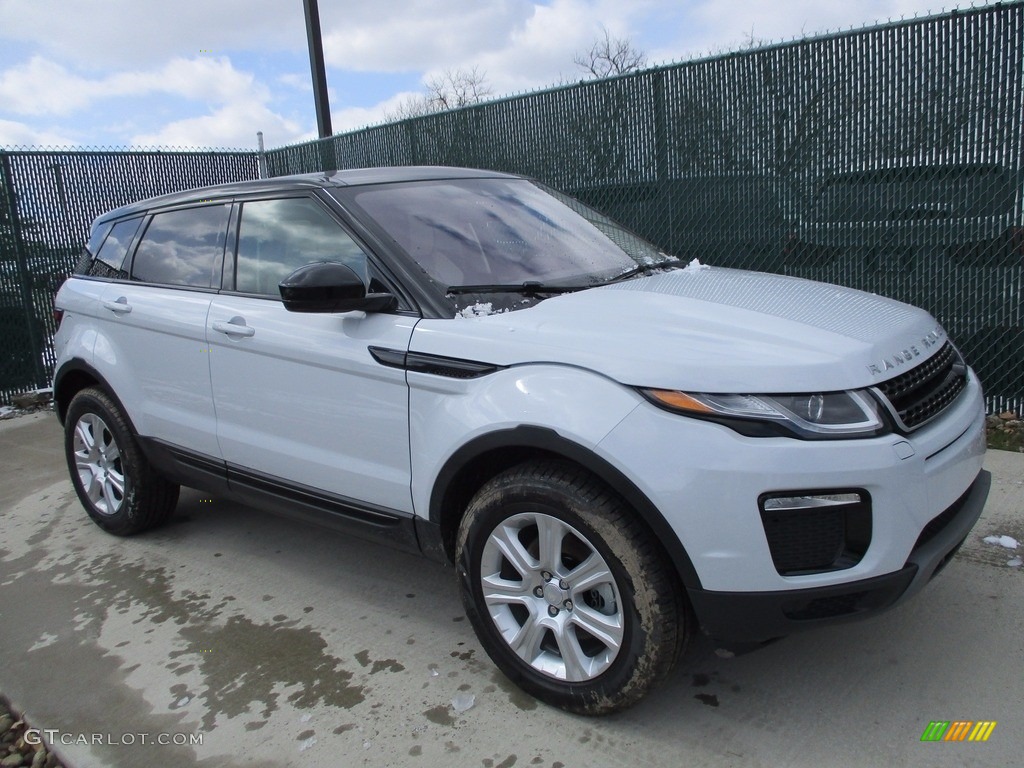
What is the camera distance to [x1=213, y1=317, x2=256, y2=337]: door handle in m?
3.42

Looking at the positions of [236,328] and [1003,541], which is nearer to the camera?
[236,328]

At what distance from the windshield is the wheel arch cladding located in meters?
0.66

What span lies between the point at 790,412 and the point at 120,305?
333 cm

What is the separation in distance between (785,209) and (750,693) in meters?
3.97

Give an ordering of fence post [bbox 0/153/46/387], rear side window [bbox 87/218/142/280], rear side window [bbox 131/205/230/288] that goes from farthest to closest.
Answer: fence post [bbox 0/153/46/387] → rear side window [bbox 87/218/142/280] → rear side window [bbox 131/205/230/288]

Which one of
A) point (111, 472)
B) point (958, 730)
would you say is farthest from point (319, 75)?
point (958, 730)

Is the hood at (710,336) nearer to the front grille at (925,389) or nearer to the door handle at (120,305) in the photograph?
the front grille at (925,389)

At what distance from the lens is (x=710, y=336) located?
2.45 m

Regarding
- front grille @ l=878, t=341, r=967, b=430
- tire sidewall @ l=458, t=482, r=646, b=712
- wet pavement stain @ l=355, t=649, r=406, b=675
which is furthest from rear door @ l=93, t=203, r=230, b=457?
front grille @ l=878, t=341, r=967, b=430

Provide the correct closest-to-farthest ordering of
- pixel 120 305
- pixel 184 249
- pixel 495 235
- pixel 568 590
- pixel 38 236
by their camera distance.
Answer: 1. pixel 568 590
2. pixel 495 235
3. pixel 184 249
4. pixel 120 305
5. pixel 38 236

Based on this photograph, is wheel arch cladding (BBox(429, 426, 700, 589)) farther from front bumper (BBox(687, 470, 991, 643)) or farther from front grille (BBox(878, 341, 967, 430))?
front grille (BBox(878, 341, 967, 430))

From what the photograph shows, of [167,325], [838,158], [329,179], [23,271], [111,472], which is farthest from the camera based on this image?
[23,271]

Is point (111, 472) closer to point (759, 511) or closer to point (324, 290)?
point (324, 290)

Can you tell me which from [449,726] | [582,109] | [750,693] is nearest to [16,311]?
[582,109]
